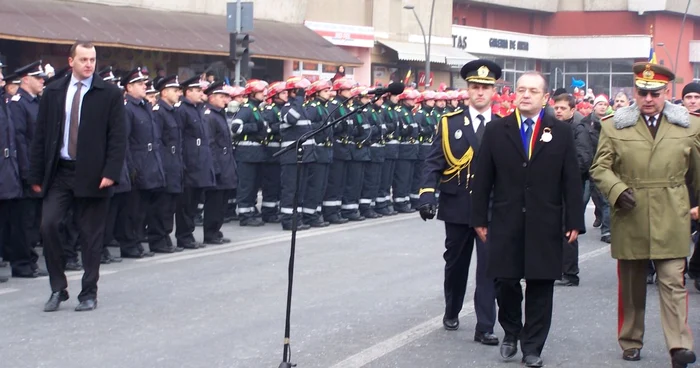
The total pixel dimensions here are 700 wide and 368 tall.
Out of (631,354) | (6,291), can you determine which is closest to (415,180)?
(6,291)

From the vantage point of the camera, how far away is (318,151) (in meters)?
17.8

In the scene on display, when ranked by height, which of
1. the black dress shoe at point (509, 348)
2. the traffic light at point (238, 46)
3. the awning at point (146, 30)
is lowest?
the black dress shoe at point (509, 348)

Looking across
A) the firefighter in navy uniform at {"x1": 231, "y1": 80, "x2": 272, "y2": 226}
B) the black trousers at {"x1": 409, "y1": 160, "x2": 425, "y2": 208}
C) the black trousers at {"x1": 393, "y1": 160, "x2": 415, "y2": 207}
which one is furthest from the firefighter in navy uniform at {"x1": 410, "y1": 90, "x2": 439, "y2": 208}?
the firefighter in navy uniform at {"x1": 231, "y1": 80, "x2": 272, "y2": 226}

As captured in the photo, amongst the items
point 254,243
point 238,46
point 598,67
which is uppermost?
point 598,67

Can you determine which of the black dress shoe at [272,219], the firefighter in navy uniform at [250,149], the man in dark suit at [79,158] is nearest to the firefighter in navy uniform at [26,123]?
the man in dark suit at [79,158]

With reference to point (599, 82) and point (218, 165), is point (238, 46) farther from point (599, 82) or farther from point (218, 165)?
point (599, 82)

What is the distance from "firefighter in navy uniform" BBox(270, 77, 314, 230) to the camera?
56.7 ft

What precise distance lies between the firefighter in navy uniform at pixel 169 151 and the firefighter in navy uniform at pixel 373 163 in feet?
17.0

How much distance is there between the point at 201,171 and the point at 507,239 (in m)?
7.47

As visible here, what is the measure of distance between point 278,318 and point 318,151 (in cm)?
806

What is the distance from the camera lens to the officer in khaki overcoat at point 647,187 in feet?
26.9

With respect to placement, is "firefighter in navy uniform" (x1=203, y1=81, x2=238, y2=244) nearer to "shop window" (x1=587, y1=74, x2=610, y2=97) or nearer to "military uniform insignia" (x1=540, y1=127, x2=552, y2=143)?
"military uniform insignia" (x1=540, y1=127, x2=552, y2=143)

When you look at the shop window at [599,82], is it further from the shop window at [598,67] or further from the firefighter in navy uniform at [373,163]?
the firefighter in navy uniform at [373,163]

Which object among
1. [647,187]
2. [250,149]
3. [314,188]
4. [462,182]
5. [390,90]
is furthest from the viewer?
[250,149]
